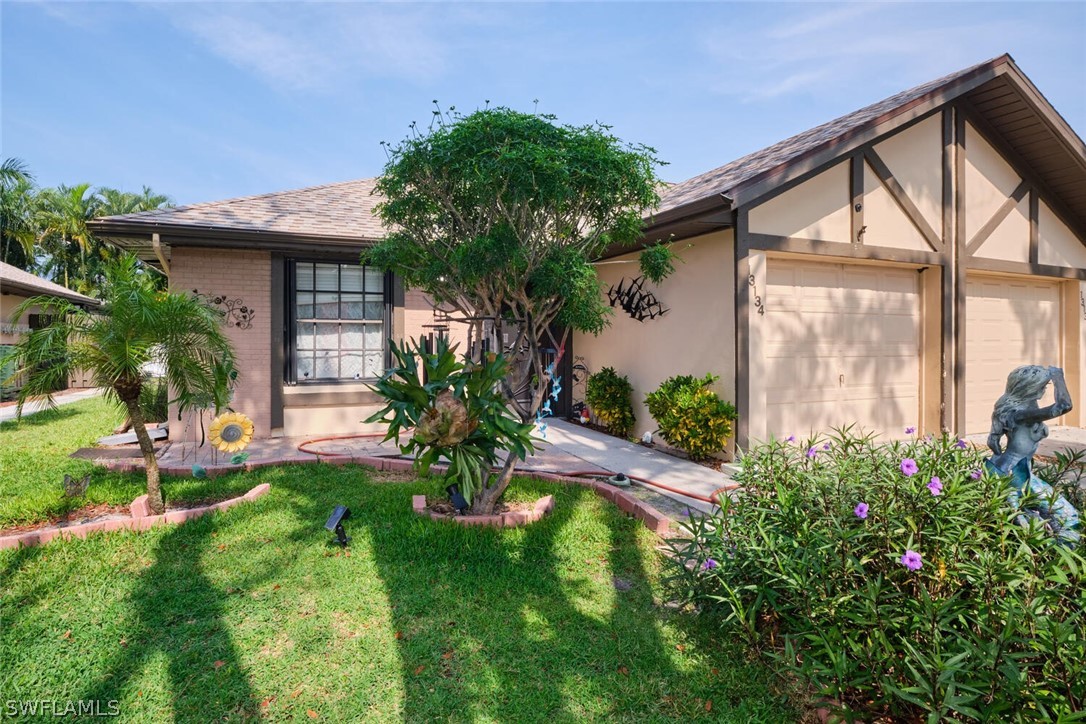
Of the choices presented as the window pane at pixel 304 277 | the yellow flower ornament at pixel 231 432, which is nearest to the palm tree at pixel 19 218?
the window pane at pixel 304 277

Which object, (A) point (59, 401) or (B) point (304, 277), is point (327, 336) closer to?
(B) point (304, 277)

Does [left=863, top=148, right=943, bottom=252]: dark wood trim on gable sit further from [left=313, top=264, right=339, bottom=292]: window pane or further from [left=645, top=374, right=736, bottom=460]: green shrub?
[left=313, top=264, right=339, bottom=292]: window pane

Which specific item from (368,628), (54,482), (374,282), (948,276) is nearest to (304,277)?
(374,282)

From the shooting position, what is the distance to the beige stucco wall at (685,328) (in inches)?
276

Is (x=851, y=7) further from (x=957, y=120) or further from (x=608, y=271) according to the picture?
(x=608, y=271)

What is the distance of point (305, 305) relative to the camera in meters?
8.74

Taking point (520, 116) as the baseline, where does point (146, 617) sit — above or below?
below

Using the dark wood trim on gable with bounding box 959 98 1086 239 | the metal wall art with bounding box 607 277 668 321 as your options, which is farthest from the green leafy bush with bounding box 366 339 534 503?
the dark wood trim on gable with bounding box 959 98 1086 239

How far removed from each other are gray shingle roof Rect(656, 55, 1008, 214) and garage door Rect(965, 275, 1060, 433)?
10.8 feet

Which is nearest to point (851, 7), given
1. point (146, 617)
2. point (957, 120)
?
point (957, 120)

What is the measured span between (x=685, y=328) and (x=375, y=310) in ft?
16.7

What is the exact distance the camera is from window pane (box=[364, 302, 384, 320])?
908 centimetres

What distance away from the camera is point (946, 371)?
8.08 m

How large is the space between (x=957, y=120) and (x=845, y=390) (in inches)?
185
